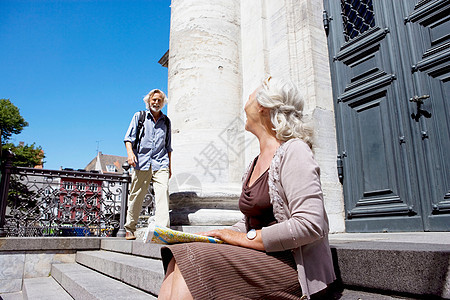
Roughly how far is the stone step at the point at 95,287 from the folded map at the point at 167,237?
1347 mm

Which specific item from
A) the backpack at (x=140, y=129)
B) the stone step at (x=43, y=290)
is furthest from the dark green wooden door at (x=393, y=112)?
the stone step at (x=43, y=290)

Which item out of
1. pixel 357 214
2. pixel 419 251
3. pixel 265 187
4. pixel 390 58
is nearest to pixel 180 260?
pixel 265 187

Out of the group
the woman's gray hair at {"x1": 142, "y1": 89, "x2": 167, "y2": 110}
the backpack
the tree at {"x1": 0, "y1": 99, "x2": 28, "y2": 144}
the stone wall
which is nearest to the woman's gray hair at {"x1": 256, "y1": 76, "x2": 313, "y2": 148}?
the stone wall

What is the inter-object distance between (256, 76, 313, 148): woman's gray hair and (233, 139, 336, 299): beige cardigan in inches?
5.1

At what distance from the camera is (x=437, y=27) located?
3932 millimetres

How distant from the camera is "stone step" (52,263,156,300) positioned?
2721mm

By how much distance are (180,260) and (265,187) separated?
58 cm

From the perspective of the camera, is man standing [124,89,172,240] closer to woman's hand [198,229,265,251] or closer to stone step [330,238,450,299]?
woman's hand [198,229,265,251]

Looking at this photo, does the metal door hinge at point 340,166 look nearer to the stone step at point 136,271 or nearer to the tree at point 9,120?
the stone step at point 136,271

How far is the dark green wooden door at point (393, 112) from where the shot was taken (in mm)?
3766

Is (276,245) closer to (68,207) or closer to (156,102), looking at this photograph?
(156,102)

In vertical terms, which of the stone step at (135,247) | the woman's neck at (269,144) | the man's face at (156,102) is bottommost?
the stone step at (135,247)

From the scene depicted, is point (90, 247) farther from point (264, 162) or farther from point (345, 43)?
point (345, 43)

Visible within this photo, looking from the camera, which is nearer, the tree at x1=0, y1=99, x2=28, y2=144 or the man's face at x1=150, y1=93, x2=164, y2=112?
the man's face at x1=150, y1=93, x2=164, y2=112
